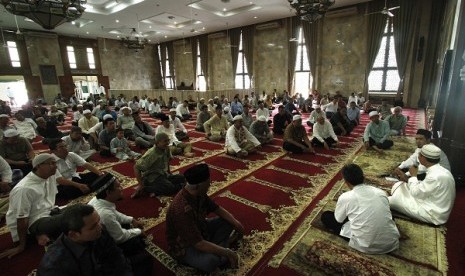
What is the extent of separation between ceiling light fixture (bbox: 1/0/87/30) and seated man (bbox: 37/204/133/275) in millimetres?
3694

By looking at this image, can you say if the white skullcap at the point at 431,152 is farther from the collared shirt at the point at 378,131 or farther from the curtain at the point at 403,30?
the curtain at the point at 403,30

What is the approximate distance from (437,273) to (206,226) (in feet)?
5.33

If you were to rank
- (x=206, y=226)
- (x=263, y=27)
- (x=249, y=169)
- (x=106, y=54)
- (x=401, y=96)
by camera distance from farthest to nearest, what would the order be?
1. (x=106, y=54)
2. (x=263, y=27)
3. (x=401, y=96)
4. (x=249, y=169)
5. (x=206, y=226)

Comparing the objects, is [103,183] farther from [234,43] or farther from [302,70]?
[234,43]

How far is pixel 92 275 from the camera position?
130cm

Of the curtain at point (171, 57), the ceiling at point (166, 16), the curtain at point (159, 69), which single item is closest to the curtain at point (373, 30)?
the ceiling at point (166, 16)

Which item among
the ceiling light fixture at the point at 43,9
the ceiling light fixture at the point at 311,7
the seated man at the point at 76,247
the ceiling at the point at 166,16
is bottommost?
the seated man at the point at 76,247

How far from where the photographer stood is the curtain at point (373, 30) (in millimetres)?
9422

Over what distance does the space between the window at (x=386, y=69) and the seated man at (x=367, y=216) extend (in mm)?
9864

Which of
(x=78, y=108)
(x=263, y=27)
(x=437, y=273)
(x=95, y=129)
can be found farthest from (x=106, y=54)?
(x=437, y=273)

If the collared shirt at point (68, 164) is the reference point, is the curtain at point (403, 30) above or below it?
above

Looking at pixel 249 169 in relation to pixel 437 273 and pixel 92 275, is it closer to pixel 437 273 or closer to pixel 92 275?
pixel 437 273

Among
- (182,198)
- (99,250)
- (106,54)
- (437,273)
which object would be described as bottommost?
(437,273)

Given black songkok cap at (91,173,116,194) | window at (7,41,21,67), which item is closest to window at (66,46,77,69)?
window at (7,41,21,67)
